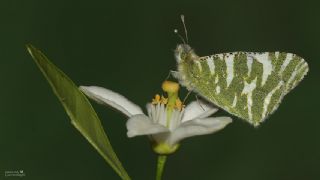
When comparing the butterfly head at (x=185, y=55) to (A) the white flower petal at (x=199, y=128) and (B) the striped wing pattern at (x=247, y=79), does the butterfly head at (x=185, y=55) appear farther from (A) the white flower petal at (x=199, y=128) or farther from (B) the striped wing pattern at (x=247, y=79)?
(A) the white flower petal at (x=199, y=128)

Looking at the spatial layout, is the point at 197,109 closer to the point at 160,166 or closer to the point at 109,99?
the point at 109,99

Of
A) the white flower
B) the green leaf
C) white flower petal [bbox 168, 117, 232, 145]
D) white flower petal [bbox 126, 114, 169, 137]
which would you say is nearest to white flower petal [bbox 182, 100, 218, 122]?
the white flower

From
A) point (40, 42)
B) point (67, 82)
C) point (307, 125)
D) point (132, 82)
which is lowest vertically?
point (307, 125)

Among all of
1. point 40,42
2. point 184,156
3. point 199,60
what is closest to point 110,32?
point 40,42

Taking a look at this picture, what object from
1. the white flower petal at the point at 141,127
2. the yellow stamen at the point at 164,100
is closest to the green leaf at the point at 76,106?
the white flower petal at the point at 141,127

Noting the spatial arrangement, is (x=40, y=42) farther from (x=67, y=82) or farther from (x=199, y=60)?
(x=67, y=82)

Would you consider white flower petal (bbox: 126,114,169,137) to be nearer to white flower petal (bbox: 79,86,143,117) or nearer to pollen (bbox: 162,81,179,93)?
white flower petal (bbox: 79,86,143,117)

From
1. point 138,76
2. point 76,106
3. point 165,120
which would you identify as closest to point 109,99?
point 165,120
